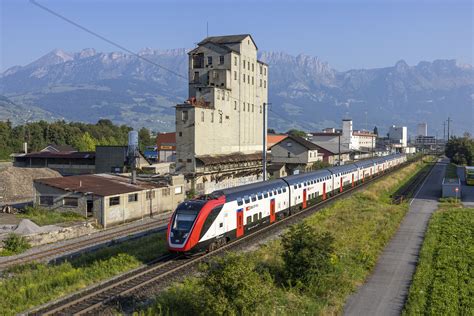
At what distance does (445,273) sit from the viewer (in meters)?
22.2

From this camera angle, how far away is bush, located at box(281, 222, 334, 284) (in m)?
20.2

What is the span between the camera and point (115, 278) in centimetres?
2147

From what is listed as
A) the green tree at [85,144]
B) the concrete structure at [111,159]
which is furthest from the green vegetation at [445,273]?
the green tree at [85,144]

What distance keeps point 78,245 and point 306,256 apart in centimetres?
1640

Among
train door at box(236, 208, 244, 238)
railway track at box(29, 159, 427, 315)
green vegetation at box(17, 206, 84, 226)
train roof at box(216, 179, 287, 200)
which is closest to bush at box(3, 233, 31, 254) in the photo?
green vegetation at box(17, 206, 84, 226)

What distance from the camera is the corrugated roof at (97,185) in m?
38.1

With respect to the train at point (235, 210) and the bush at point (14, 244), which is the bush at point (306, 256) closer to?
the train at point (235, 210)

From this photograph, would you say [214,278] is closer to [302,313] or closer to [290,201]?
[302,313]

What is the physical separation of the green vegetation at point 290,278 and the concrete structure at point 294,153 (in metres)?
51.2

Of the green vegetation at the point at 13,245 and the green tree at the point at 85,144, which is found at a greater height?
the green tree at the point at 85,144

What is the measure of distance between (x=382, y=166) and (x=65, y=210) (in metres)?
Answer: 65.6

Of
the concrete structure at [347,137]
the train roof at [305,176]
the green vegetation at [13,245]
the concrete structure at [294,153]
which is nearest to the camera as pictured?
the green vegetation at [13,245]

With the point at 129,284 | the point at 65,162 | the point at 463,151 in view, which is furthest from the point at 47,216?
the point at 463,151

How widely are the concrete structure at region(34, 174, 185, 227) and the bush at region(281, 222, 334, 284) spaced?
19803 mm
